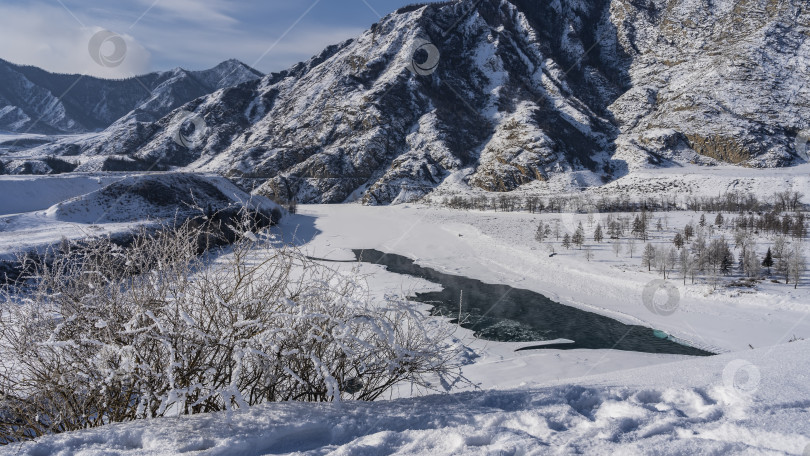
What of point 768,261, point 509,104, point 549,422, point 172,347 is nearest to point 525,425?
point 549,422

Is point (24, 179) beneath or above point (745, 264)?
above

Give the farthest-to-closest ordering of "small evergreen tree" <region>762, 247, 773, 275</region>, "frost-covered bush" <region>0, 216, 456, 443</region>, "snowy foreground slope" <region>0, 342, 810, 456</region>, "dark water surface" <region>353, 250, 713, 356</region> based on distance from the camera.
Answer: "small evergreen tree" <region>762, 247, 773, 275</region>, "dark water surface" <region>353, 250, 713, 356</region>, "frost-covered bush" <region>0, 216, 456, 443</region>, "snowy foreground slope" <region>0, 342, 810, 456</region>

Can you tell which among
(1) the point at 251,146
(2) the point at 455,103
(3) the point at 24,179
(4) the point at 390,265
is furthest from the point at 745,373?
(2) the point at 455,103

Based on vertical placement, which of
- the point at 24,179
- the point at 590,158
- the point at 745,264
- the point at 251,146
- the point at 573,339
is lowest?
the point at 573,339

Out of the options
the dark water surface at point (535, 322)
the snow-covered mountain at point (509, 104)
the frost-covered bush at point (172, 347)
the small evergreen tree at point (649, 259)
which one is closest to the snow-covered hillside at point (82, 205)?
the dark water surface at point (535, 322)

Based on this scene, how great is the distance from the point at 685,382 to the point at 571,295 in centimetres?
2295

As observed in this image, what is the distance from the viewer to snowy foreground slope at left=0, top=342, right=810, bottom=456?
9.23 ft

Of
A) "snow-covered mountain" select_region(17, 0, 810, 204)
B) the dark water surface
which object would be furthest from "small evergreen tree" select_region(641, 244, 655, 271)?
"snow-covered mountain" select_region(17, 0, 810, 204)

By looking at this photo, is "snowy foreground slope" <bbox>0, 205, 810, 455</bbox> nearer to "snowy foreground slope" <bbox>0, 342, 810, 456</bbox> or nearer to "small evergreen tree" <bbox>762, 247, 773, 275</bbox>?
"snowy foreground slope" <bbox>0, 342, 810, 456</bbox>

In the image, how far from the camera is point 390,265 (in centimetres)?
3419

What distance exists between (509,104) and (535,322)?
129 meters

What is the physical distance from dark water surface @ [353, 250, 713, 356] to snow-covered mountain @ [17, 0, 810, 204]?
72.3 metres

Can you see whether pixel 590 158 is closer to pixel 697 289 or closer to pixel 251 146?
pixel 697 289

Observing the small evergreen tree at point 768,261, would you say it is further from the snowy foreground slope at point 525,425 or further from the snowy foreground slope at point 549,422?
the snowy foreground slope at point 525,425
